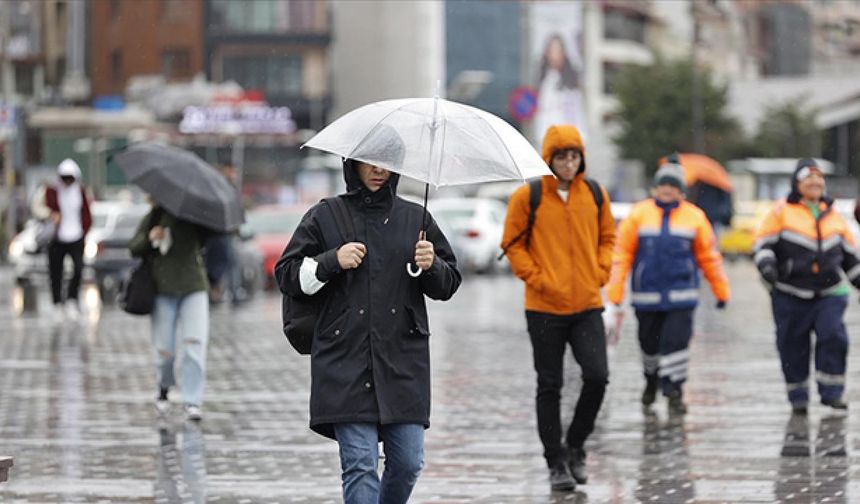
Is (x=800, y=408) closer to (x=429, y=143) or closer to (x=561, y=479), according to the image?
(x=561, y=479)

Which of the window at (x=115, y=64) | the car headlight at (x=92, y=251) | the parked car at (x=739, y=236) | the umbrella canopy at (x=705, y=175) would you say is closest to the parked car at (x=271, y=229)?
the car headlight at (x=92, y=251)

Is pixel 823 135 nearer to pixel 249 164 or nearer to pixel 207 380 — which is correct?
pixel 249 164

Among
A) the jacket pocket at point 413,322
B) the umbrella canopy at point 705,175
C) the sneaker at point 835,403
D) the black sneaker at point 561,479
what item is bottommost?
the sneaker at point 835,403

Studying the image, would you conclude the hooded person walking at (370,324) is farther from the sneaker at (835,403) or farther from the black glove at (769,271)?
the sneaker at (835,403)

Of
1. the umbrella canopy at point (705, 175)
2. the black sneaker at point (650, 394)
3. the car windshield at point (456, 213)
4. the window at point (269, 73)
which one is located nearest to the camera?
the black sneaker at point (650, 394)

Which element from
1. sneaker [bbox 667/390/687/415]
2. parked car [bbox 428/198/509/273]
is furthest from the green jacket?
parked car [bbox 428/198/509/273]

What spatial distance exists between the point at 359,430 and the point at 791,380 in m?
6.57

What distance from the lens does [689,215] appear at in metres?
14.2

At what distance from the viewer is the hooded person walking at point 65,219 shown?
79.0 ft

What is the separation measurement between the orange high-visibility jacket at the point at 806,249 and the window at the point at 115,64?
84533 mm

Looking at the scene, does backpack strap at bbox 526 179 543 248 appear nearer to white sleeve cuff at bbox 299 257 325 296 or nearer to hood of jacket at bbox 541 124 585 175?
hood of jacket at bbox 541 124 585 175

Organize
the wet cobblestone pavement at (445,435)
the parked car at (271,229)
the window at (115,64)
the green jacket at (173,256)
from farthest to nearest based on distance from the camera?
the window at (115,64) < the parked car at (271,229) < the green jacket at (173,256) < the wet cobblestone pavement at (445,435)

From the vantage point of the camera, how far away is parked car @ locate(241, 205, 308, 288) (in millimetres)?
33875

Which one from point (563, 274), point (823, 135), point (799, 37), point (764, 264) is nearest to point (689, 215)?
point (764, 264)
